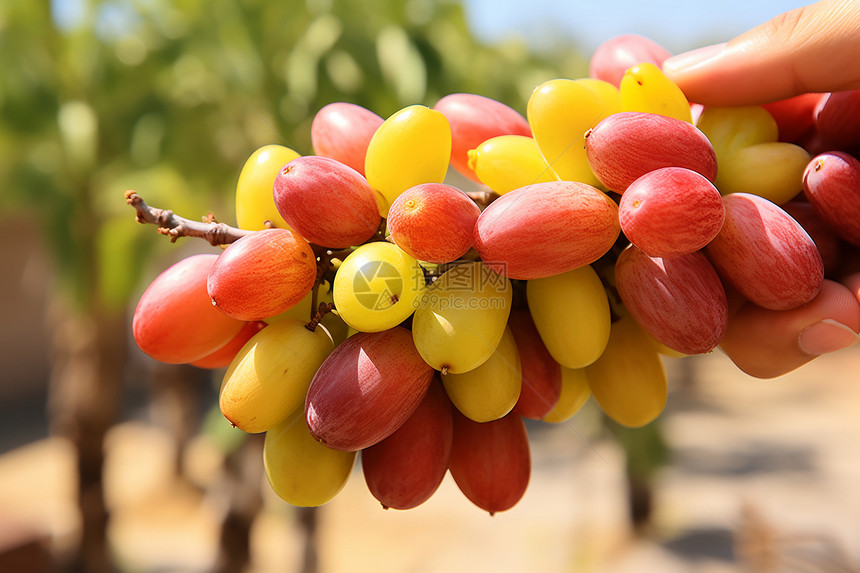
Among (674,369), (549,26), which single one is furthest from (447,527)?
(549,26)

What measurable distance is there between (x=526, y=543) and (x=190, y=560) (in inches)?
103

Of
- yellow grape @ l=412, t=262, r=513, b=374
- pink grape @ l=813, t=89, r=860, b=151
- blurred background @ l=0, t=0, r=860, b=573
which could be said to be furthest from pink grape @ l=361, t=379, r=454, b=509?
blurred background @ l=0, t=0, r=860, b=573

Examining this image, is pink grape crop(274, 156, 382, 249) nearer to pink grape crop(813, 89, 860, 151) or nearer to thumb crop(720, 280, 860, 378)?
thumb crop(720, 280, 860, 378)

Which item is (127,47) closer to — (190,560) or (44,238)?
(44,238)

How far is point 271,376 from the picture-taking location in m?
0.64

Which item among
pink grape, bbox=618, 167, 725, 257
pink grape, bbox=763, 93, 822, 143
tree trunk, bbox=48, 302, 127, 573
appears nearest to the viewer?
pink grape, bbox=618, 167, 725, 257

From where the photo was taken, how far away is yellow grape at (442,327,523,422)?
66 centimetres

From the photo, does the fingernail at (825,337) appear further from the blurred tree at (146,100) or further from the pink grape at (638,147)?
the blurred tree at (146,100)

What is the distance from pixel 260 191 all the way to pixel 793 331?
677mm

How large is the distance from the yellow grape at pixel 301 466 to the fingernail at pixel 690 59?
2.30ft

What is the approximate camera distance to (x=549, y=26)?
8.95 metres

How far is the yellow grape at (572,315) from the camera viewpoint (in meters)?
0.67

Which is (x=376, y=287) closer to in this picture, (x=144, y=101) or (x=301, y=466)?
(x=301, y=466)

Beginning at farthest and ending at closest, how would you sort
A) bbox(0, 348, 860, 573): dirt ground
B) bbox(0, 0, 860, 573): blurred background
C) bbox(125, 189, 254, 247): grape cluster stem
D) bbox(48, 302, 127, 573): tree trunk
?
bbox(0, 348, 860, 573): dirt ground < bbox(48, 302, 127, 573): tree trunk < bbox(0, 0, 860, 573): blurred background < bbox(125, 189, 254, 247): grape cluster stem
